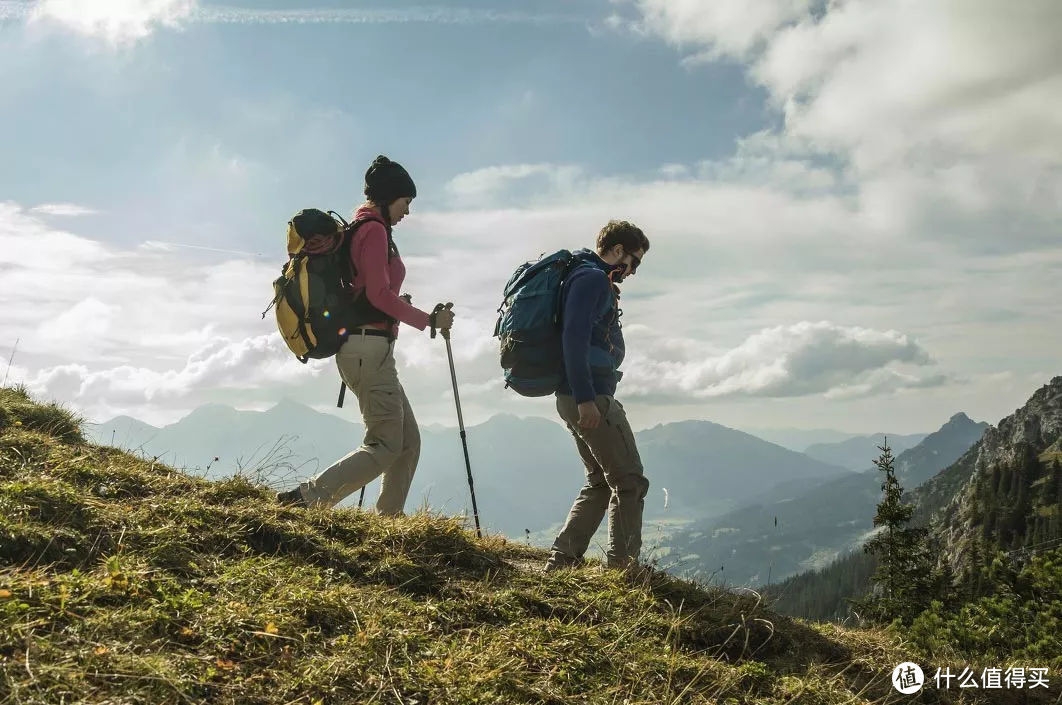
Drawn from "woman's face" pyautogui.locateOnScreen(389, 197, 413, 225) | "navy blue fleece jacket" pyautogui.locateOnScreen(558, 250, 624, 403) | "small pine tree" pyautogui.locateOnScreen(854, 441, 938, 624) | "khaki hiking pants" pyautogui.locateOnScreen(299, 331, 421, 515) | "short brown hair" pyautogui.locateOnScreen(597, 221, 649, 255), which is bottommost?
"small pine tree" pyautogui.locateOnScreen(854, 441, 938, 624)

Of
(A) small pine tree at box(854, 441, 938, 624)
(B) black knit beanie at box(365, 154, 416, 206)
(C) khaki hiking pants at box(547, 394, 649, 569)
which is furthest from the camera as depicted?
(A) small pine tree at box(854, 441, 938, 624)

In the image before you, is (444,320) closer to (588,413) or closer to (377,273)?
(377,273)

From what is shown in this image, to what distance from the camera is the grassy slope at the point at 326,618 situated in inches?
142

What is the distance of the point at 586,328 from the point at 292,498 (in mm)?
3084

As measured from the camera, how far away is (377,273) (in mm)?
7008

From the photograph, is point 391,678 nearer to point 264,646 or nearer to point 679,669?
point 264,646

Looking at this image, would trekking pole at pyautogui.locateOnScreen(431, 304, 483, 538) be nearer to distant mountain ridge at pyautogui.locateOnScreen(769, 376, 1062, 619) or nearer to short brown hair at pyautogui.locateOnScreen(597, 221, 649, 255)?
short brown hair at pyautogui.locateOnScreen(597, 221, 649, 255)

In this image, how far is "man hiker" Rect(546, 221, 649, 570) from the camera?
6.55m

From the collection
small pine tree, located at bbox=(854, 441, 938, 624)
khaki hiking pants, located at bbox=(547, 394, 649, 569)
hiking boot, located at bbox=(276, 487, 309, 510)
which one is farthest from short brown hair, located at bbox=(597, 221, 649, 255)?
small pine tree, located at bbox=(854, 441, 938, 624)

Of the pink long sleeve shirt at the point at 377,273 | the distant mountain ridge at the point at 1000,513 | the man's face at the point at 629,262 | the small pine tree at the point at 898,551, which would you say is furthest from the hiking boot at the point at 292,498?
the distant mountain ridge at the point at 1000,513

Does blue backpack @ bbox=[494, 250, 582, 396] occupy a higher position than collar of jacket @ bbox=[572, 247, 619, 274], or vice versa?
collar of jacket @ bbox=[572, 247, 619, 274]

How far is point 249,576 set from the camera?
4.77 metres

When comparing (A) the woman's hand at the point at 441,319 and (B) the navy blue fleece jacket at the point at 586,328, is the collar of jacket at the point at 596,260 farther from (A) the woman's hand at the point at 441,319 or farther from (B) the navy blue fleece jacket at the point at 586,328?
(A) the woman's hand at the point at 441,319

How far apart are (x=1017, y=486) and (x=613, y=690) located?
171700 mm
